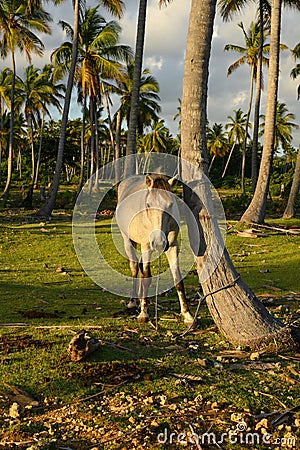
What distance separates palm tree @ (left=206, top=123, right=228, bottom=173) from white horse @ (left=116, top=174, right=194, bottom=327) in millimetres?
61815

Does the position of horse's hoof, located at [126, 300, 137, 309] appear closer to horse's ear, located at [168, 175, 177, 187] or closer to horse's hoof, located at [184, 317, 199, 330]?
horse's hoof, located at [184, 317, 199, 330]

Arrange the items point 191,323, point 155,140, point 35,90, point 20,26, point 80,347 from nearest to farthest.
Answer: point 80,347 → point 191,323 → point 20,26 → point 35,90 → point 155,140

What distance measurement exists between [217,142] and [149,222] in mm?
63423

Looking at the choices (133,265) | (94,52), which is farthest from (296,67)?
(133,265)

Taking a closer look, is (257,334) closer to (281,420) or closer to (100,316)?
(281,420)

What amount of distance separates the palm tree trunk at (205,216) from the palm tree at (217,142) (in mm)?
62741

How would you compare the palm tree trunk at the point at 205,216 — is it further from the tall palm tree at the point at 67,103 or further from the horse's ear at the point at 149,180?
the tall palm tree at the point at 67,103

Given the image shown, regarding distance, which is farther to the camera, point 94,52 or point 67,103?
point 94,52

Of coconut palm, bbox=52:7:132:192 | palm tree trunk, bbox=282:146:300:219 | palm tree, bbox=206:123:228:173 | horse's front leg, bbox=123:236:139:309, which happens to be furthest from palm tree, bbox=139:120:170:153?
horse's front leg, bbox=123:236:139:309

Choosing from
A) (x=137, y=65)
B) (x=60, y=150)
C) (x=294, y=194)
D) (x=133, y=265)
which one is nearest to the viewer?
(x=133, y=265)

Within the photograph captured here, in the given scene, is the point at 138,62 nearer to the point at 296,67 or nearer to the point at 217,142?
the point at 296,67

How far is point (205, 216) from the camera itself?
6.27 meters

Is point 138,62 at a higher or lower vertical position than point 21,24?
lower

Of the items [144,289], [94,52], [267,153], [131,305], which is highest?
[94,52]
